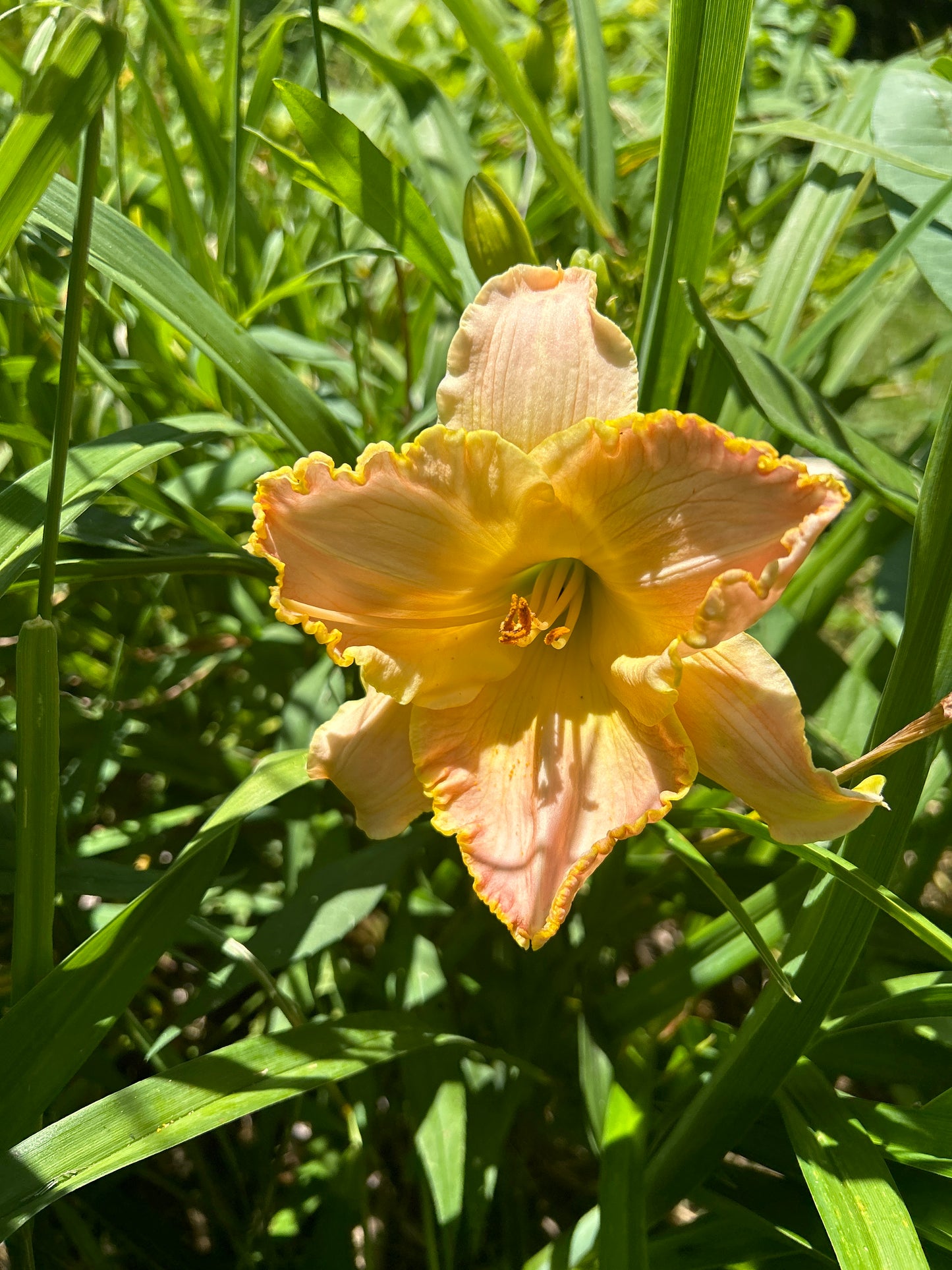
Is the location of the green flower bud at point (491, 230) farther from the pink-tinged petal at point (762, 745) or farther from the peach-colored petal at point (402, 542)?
the pink-tinged petal at point (762, 745)

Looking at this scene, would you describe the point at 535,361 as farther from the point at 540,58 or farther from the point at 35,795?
the point at 540,58

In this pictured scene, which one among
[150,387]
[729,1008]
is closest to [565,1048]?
[729,1008]

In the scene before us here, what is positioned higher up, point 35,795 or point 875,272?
point 875,272

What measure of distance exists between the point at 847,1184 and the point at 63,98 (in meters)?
0.75

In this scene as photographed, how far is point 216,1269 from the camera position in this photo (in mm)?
820

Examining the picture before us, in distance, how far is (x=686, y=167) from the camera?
671mm

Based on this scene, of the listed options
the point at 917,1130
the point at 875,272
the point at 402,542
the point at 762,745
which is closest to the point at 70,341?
the point at 402,542

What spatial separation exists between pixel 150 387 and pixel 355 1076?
713 millimetres

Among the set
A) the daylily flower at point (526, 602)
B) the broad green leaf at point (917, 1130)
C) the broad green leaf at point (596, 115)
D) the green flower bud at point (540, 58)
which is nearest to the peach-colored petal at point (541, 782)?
the daylily flower at point (526, 602)

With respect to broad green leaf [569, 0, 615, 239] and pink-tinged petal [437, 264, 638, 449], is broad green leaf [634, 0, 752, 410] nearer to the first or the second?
pink-tinged petal [437, 264, 638, 449]

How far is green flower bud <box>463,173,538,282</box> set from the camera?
2.37ft

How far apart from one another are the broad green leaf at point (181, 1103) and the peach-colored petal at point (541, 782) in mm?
184

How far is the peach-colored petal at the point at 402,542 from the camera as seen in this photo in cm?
58

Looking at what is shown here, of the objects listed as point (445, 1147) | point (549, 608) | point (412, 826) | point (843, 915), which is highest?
point (549, 608)
